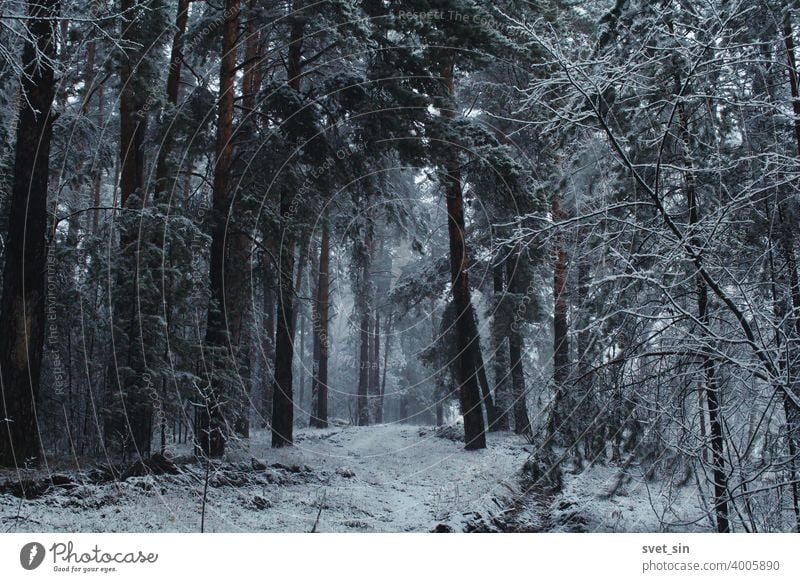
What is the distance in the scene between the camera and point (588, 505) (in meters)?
6.61

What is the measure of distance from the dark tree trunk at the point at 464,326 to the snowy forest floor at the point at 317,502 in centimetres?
340

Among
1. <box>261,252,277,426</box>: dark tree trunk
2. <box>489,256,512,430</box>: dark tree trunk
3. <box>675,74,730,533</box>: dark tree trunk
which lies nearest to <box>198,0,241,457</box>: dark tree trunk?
<box>261,252,277,426</box>: dark tree trunk

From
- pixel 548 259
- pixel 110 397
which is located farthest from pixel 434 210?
pixel 110 397

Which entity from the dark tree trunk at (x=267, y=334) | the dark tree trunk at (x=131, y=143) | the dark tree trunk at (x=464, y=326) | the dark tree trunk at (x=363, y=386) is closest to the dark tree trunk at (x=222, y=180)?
the dark tree trunk at (x=267, y=334)

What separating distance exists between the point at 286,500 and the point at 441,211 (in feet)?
28.8

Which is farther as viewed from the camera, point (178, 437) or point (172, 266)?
point (178, 437)

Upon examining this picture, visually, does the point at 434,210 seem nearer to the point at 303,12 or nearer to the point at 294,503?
the point at 303,12

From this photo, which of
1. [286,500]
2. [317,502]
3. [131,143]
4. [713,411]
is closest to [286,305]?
[131,143]

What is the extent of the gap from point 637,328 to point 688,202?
137 centimetres

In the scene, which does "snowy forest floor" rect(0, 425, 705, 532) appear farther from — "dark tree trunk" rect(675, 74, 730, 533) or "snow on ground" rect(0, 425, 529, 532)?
"dark tree trunk" rect(675, 74, 730, 533)

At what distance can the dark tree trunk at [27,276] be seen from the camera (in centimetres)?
746

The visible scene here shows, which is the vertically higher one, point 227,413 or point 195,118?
point 195,118

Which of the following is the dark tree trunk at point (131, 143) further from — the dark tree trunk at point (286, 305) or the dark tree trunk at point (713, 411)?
the dark tree trunk at point (713, 411)

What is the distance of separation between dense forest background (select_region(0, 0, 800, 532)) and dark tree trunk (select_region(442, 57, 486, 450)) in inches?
2.6
